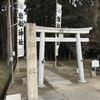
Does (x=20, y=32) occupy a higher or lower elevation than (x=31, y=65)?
higher

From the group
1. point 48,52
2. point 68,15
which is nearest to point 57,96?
point 68,15

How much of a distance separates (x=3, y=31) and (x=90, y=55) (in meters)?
15.1

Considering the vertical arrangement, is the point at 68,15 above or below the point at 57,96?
above

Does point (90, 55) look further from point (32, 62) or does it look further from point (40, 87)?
point (32, 62)

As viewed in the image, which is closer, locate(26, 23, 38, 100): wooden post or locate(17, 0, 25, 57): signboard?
locate(26, 23, 38, 100): wooden post

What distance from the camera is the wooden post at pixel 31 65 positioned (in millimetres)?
5934

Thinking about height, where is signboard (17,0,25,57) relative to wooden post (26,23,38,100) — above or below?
above

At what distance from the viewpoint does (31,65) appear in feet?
20.0

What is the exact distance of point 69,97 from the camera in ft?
21.1

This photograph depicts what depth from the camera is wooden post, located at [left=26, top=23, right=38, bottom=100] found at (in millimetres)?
5934

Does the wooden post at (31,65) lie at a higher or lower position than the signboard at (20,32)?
lower

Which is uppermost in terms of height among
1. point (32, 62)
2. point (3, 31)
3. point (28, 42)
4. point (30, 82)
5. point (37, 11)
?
point (37, 11)

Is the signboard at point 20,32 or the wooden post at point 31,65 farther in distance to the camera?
the signboard at point 20,32

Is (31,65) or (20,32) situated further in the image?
(20,32)
